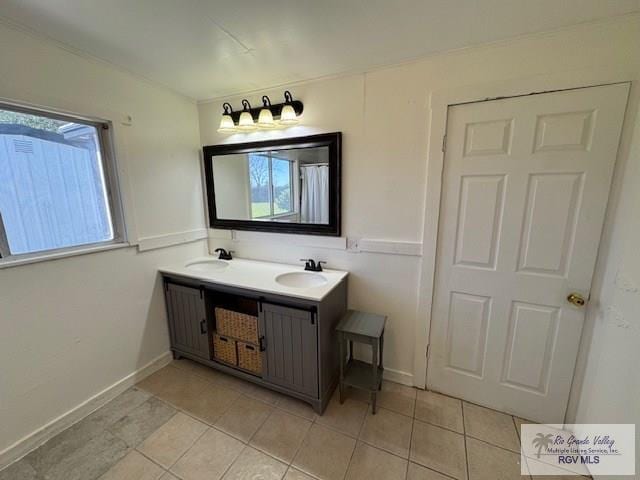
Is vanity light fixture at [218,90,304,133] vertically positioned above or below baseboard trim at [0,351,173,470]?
above

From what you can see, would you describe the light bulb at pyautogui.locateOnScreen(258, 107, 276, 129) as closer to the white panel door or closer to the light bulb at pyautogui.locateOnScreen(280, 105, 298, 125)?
the light bulb at pyautogui.locateOnScreen(280, 105, 298, 125)

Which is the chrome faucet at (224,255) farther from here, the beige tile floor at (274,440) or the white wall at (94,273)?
the beige tile floor at (274,440)

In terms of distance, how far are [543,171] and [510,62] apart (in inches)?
24.5

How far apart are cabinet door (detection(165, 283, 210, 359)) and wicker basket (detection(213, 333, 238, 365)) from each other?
7cm

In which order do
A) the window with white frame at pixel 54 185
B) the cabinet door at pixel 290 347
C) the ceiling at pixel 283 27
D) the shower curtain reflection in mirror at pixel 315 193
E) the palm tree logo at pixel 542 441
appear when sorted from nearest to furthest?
the ceiling at pixel 283 27 < the window with white frame at pixel 54 185 < the palm tree logo at pixel 542 441 < the cabinet door at pixel 290 347 < the shower curtain reflection in mirror at pixel 315 193

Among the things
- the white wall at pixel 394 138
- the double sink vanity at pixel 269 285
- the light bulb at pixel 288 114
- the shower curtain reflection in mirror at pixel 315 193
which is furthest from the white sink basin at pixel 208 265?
the light bulb at pixel 288 114

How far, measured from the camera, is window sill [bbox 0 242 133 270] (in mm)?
1347

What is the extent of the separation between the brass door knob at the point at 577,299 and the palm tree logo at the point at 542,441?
0.83 metres

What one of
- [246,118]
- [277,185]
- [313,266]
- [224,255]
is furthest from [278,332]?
[246,118]

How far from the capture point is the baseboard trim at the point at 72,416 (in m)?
1.40

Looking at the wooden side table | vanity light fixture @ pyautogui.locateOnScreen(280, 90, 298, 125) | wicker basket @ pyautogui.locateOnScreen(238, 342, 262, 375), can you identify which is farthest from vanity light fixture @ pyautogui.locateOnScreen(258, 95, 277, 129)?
wicker basket @ pyautogui.locateOnScreen(238, 342, 262, 375)

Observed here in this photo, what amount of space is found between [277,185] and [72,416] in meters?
2.05

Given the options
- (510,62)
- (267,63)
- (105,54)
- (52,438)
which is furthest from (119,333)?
(510,62)

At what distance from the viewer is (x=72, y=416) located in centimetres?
162
